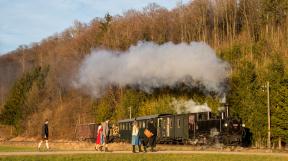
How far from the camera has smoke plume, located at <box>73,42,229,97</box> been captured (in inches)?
1686

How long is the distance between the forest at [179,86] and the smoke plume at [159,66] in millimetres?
1519

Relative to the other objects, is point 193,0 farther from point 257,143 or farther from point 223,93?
point 257,143

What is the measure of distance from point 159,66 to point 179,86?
4294mm

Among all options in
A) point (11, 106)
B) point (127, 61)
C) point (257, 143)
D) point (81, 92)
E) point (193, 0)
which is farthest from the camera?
point (11, 106)

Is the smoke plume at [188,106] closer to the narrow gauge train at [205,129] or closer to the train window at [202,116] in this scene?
the narrow gauge train at [205,129]

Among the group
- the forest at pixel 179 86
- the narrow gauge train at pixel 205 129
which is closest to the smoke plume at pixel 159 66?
the forest at pixel 179 86

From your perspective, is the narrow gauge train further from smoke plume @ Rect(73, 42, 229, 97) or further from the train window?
smoke plume @ Rect(73, 42, 229, 97)

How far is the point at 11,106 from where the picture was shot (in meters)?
98.4

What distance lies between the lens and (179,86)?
49875 mm

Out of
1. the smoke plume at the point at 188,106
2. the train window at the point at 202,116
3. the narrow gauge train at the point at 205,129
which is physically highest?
the smoke plume at the point at 188,106

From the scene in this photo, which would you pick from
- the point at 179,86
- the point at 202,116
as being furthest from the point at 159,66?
the point at 202,116

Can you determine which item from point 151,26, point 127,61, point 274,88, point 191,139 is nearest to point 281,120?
point 274,88

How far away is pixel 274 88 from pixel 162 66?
38.6ft

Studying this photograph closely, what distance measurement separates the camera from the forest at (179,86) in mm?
40844
